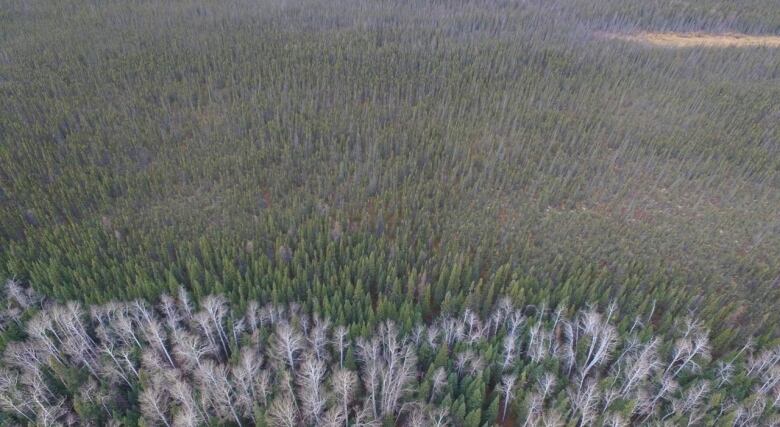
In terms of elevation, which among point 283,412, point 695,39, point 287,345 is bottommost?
point 283,412

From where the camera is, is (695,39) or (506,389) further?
(695,39)

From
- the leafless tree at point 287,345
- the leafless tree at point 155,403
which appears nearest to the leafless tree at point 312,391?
the leafless tree at point 287,345

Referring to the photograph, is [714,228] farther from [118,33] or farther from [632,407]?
[118,33]

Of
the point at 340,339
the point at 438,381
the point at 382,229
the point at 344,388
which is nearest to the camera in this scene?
the point at 344,388

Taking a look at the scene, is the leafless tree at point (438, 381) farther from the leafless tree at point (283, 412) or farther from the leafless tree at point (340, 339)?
the leafless tree at point (283, 412)

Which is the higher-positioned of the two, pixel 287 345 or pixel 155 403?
pixel 287 345

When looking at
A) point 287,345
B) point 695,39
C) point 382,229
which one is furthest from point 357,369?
point 695,39

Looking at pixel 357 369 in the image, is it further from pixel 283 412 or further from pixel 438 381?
pixel 283 412

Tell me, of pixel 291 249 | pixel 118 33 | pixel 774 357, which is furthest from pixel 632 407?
pixel 118 33
